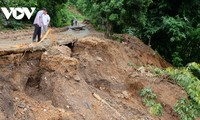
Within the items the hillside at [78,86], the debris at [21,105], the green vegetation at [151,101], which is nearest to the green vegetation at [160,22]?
the hillside at [78,86]

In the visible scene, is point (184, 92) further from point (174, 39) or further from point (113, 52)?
point (174, 39)

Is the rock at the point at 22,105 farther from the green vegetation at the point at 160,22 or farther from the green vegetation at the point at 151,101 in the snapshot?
the green vegetation at the point at 160,22

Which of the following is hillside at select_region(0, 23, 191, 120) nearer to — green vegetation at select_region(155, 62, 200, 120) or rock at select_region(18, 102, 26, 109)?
rock at select_region(18, 102, 26, 109)

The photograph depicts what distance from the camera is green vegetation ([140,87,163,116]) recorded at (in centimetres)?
1127

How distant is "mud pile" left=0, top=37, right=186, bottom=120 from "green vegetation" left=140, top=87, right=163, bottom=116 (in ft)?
0.61

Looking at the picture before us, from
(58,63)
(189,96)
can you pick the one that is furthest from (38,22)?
(189,96)

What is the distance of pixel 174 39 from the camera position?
16.7 metres

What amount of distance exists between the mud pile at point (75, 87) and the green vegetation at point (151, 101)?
19 centimetres

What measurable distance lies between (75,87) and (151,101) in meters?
3.10

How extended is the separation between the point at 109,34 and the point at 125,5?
225cm

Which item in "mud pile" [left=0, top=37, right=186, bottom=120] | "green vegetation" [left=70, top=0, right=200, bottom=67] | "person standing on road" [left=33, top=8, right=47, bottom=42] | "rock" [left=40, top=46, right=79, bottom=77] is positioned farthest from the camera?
"green vegetation" [left=70, top=0, right=200, bottom=67]

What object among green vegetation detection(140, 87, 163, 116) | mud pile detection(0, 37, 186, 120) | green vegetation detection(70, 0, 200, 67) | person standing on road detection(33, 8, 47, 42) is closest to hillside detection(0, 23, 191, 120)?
mud pile detection(0, 37, 186, 120)

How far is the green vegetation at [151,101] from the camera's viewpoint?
11.3 metres

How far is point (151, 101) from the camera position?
38.1ft
